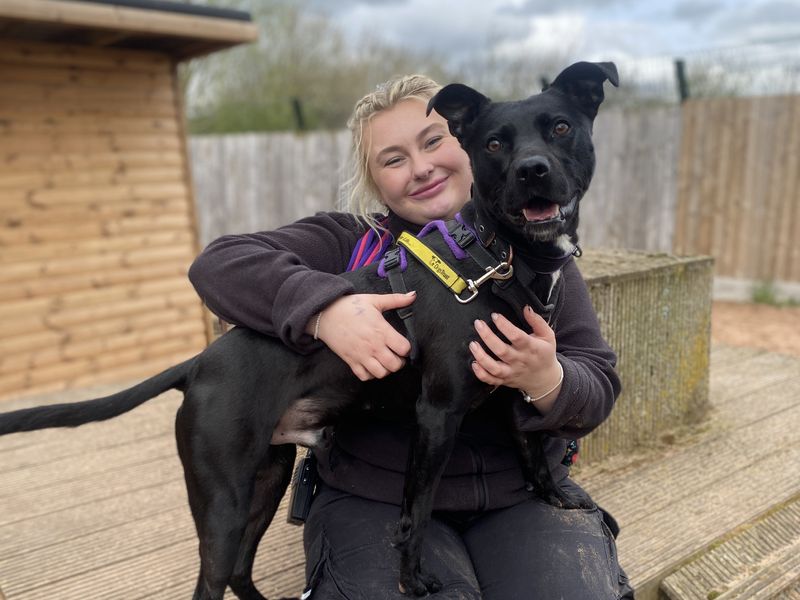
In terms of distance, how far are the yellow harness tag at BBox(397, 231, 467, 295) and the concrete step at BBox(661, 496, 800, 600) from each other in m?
1.34

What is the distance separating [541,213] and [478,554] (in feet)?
3.08

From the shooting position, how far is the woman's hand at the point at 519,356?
160cm

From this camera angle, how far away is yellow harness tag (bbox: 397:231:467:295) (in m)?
1.65

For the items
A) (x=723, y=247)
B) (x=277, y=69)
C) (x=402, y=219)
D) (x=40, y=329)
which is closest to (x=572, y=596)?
(x=402, y=219)

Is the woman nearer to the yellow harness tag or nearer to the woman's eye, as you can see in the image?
the woman's eye

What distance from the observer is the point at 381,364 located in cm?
166

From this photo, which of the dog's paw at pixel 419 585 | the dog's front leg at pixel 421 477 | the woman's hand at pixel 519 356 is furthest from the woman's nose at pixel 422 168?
the dog's paw at pixel 419 585

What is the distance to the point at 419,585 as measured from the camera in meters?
1.67

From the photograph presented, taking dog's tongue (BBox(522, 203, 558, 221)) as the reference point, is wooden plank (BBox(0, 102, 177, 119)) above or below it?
above

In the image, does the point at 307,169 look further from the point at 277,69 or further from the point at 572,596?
the point at 572,596

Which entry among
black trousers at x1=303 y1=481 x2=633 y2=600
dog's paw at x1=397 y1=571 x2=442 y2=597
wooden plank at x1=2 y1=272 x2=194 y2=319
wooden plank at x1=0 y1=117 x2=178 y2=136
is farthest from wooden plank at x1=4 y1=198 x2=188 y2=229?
dog's paw at x1=397 y1=571 x2=442 y2=597

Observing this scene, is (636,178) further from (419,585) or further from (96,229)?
(419,585)

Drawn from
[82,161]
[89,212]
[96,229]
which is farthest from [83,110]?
[96,229]

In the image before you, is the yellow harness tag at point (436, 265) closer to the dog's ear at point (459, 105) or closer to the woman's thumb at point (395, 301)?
the woman's thumb at point (395, 301)
